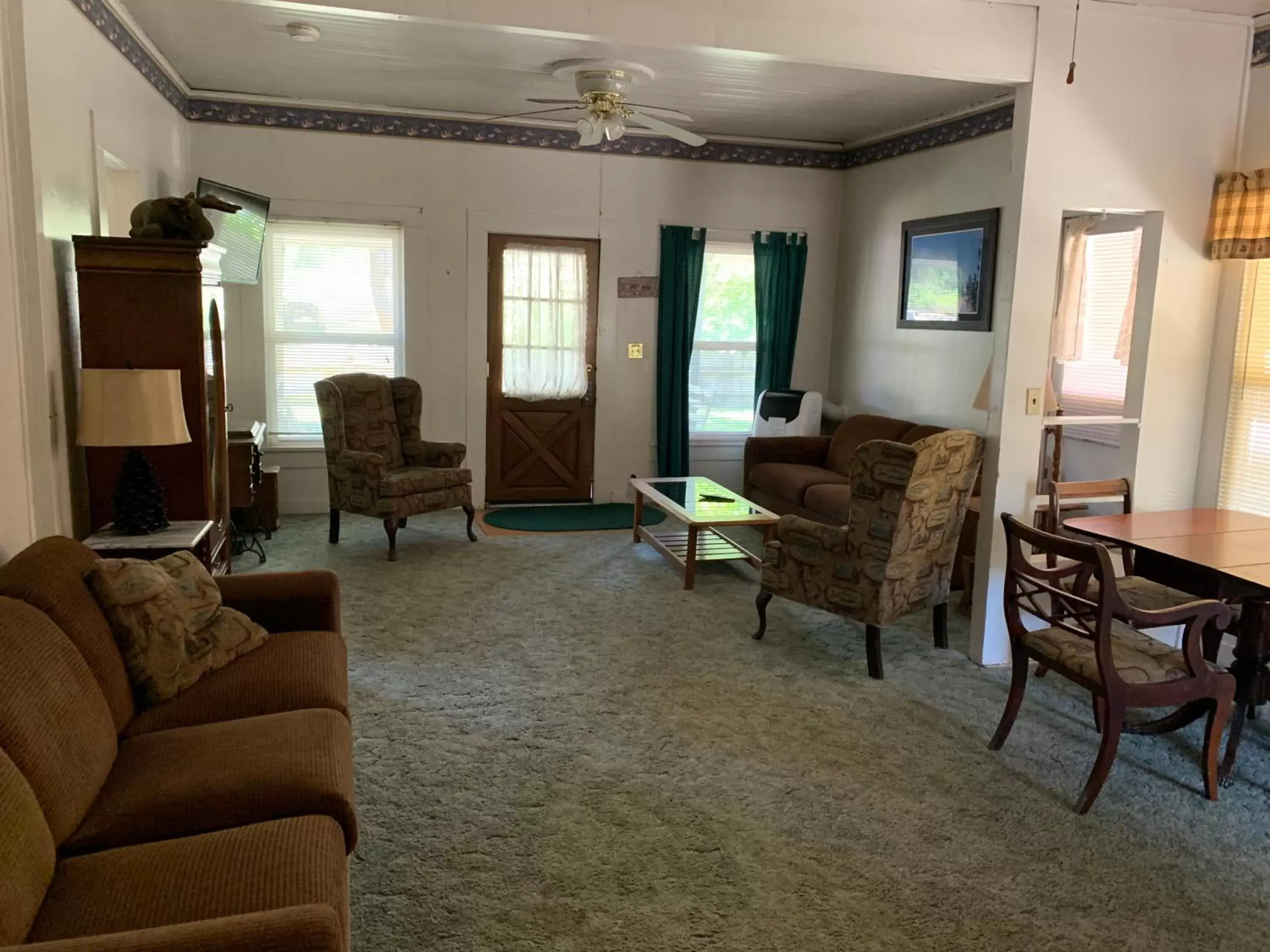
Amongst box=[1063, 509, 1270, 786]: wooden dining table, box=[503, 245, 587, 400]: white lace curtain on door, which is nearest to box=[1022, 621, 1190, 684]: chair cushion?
box=[1063, 509, 1270, 786]: wooden dining table

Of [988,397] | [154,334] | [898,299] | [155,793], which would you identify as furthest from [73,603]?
[898,299]

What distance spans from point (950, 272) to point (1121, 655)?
353 centimetres

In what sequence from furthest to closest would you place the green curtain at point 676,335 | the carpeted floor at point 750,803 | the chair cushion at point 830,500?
the green curtain at point 676,335
the chair cushion at point 830,500
the carpeted floor at point 750,803

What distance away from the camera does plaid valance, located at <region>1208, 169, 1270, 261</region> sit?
12.6 feet

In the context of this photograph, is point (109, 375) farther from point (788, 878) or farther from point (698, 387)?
point (698, 387)

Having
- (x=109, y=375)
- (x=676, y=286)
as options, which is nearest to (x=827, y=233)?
(x=676, y=286)

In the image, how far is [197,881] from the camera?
1653mm

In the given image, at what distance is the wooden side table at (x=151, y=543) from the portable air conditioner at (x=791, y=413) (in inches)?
171

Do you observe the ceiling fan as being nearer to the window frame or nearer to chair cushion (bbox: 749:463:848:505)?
chair cushion (bbox: 749:463:848:505)

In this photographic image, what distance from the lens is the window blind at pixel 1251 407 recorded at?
13.1 ft

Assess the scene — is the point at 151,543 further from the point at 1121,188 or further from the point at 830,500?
the point at 1121,188

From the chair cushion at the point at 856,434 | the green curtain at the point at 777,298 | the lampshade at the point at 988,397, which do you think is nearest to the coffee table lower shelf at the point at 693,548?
the chair cushion at the point at 856,434

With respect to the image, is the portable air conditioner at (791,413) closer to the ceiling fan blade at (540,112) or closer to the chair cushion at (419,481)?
the chair cushion at (419,481)

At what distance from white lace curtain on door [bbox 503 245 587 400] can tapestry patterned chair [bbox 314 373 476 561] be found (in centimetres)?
95
